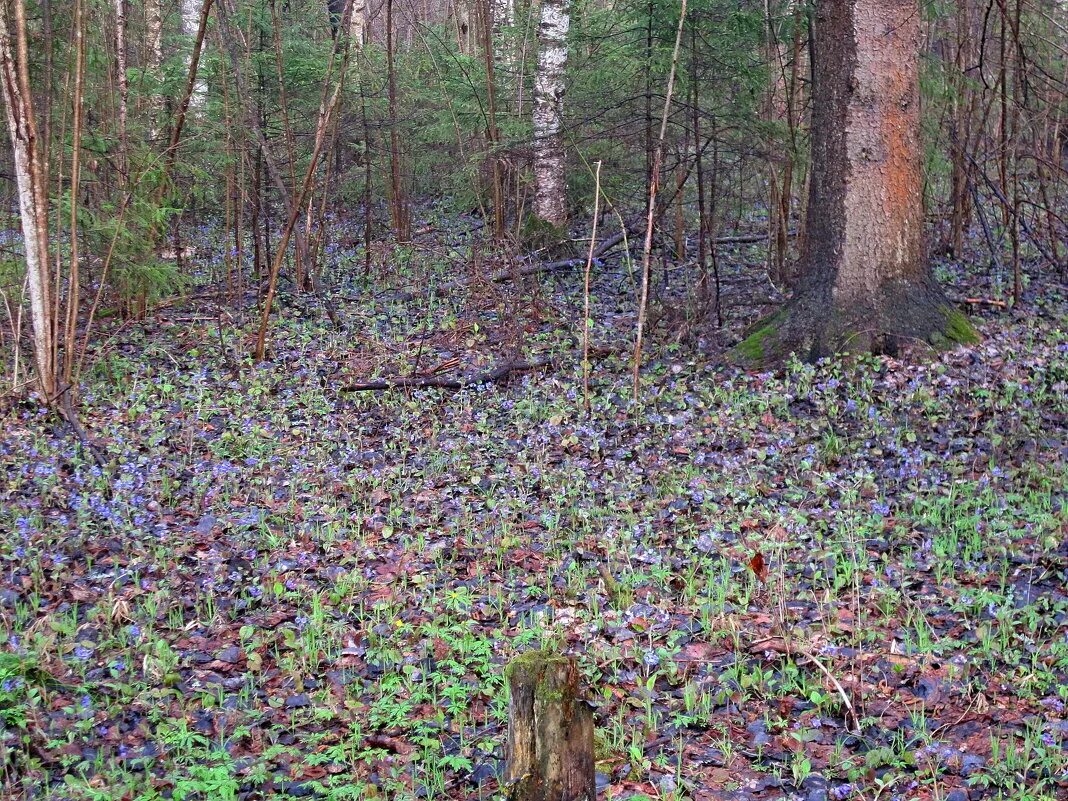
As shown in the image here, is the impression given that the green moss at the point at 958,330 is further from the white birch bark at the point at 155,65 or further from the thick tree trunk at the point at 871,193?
the white birch bark at the point at 155,65

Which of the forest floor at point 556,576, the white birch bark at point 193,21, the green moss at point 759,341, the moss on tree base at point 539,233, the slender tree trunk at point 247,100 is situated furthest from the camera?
the white birch bark at point 193,21

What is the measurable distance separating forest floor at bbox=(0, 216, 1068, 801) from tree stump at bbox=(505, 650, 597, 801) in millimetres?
488

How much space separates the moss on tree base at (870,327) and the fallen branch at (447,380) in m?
2.04

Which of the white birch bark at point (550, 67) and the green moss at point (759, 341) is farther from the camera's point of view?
the white birch bark at point (550, 67)

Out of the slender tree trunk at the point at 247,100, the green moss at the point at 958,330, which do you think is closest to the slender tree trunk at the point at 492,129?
the slender tree trunk at the point at 247,100

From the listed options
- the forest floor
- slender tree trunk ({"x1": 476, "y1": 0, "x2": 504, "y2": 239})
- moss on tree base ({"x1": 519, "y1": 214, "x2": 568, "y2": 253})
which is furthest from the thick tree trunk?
moss on tree base ({"x1": 519, "y1": 214, "x2": 568, "y2": 253})

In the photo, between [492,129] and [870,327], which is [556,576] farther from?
[492,129]

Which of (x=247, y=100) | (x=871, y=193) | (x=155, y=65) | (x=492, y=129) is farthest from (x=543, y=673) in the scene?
(x=155, y=65)

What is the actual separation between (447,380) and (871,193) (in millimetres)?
3933

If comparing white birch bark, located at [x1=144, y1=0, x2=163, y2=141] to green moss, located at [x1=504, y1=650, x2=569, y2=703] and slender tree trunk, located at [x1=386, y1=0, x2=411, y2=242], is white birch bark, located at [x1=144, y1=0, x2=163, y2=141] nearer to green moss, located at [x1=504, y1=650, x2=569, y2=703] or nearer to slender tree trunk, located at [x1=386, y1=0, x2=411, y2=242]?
slender tree trunk, located at [x1=386, y1=0, x2=411, y2=242]

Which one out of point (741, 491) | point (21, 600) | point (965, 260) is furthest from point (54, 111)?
point (965, 260)

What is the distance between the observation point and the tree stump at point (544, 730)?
120 inches

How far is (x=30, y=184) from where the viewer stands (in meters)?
7.20

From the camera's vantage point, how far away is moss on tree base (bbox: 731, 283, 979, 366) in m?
7.68
